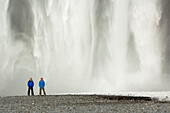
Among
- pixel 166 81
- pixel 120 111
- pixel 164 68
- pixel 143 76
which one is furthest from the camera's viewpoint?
pixel 164 68

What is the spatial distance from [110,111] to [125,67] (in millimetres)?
44728

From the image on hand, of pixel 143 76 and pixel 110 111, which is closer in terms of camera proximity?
pixel 110 111

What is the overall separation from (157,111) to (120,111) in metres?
2.39

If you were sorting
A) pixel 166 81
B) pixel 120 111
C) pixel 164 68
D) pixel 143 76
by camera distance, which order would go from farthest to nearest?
pixel 164 68 < pixel 166 81 < pixel 143 76 < pixel 120 111

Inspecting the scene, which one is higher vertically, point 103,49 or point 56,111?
point 103,49

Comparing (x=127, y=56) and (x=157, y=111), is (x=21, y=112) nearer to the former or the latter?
(x=157, y=111)

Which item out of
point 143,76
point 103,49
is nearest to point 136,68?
point 143,76

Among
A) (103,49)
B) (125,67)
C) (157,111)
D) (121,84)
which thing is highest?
(103,49)

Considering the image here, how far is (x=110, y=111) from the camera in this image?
17578mm


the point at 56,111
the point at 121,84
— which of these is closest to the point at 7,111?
the point at 56,111

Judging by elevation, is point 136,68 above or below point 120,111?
above

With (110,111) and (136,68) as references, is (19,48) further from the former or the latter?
(110,111)

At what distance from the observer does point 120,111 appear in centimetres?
1755

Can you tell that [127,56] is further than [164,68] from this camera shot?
No
